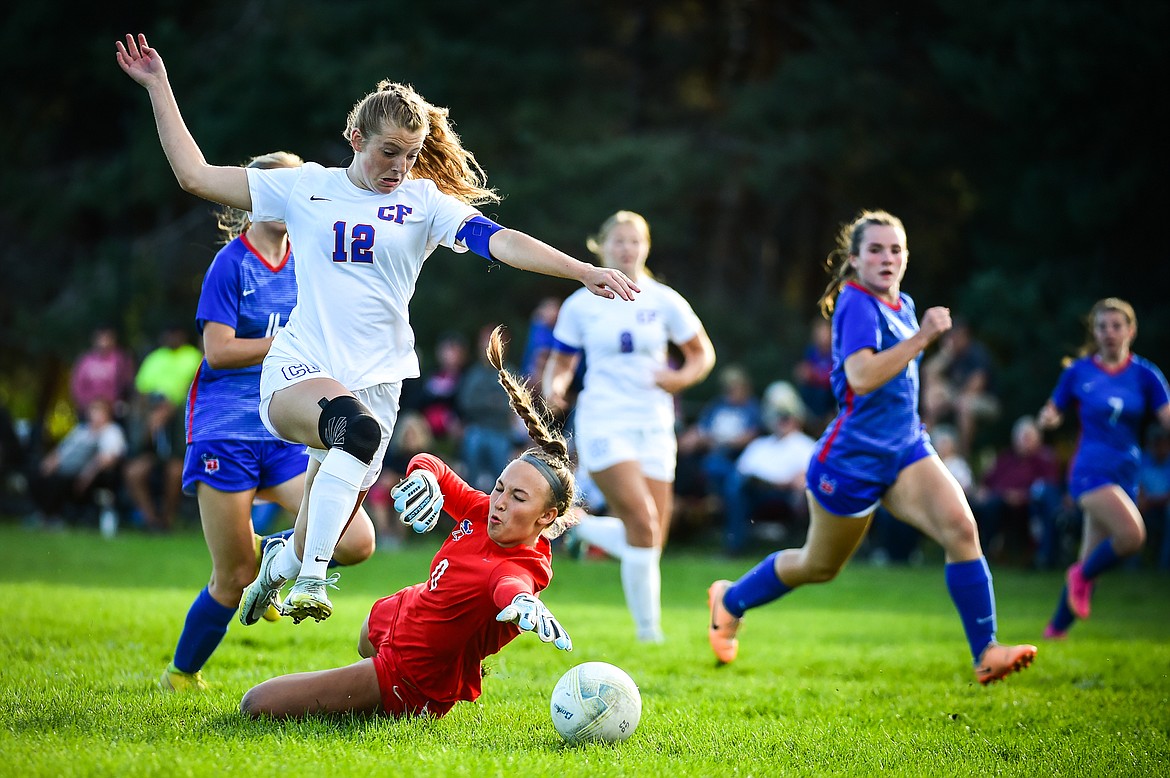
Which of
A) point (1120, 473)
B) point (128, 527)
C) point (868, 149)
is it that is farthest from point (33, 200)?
point (1120, 473)

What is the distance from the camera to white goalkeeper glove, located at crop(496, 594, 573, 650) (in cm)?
425

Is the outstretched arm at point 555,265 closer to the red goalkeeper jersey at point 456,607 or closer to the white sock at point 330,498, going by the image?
the red goalkeeper jersey at point 456,607

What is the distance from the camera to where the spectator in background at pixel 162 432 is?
53.2 feet

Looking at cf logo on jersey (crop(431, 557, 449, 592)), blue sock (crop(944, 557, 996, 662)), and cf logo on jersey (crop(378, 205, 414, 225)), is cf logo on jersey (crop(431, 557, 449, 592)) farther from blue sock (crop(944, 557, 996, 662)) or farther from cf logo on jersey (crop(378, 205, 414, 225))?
blue sock (crop(944, 557, 996, 662))

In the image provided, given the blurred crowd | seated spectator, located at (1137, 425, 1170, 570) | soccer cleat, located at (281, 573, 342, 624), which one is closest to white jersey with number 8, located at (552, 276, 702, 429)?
soccer cleat, located at (281, 573, 342, 624)

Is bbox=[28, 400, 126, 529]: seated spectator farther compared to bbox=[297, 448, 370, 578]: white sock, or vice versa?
bbox=[28, 400, 126, 529]: seated spectator

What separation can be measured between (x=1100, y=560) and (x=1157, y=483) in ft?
20.4

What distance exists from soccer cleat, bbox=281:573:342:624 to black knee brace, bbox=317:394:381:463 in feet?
1.64

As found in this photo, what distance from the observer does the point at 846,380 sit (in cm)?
658

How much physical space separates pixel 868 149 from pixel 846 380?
49.7 ft

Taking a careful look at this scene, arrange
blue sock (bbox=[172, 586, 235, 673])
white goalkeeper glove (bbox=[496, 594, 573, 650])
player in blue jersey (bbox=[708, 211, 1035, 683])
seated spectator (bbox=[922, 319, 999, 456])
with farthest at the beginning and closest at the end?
1. seated spectator (bbox=[922, 319, 999, 456])
2. player in blue jersey (bbox=[708, 211, 1035, 683])
3. blue sock (bbox=[172, 586, 235, 673])
4. white goalkeeper glove (bbox=[496, 594, 573, 650])

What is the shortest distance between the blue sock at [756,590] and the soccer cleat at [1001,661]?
3.72 feet

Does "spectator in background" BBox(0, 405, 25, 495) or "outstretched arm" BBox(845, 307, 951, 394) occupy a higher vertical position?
"outstretched arm" BBox(845, 307, 951, 394)

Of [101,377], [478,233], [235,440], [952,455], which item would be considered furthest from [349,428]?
[101,377]
